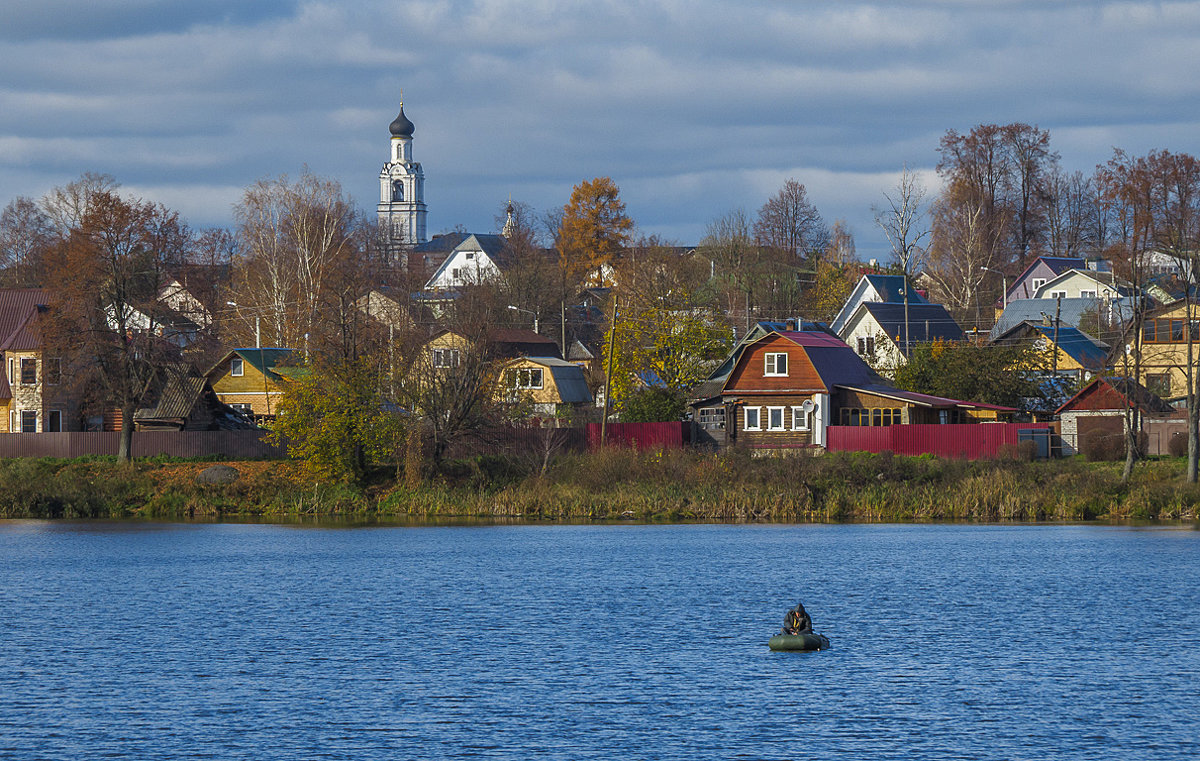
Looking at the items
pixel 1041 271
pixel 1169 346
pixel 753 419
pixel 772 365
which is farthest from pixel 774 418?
pixel 1041 271

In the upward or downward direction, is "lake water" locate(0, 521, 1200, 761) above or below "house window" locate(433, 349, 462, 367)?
below

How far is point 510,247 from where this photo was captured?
170125 millimetres

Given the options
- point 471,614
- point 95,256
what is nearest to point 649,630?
point 471,614

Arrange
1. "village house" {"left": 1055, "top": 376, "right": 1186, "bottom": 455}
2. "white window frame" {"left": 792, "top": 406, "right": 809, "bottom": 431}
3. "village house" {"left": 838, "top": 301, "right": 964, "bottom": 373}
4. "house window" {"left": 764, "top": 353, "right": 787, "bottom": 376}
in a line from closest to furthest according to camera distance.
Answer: "village house" {"left": 1055, "top": 376, "right": 1186, "bottom": 455}
"white window frame" {"left": 792, "top": 406, "right": 809, "bottom": 431}
"house window" {"left": 764, "top": 353, "right": 787, "bottom": 376}
"village house" {"left": 838, "top": 301, "right": 964, "bottom": 373}

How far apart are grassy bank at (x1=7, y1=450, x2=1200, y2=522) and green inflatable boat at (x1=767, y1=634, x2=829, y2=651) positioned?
107ft

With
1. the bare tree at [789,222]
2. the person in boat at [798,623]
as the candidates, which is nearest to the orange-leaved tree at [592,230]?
the bare tree at [789,222]

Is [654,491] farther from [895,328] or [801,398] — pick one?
[895,328]

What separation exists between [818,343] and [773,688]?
62069mm

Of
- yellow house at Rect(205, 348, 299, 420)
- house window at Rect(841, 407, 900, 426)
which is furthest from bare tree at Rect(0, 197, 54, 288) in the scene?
house window at Rect(841, 407, 900, 426)

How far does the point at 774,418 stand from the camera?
297 ft

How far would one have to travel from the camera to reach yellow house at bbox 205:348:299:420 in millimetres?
100688

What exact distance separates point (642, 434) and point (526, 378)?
8.51 m

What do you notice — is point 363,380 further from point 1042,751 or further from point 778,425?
point 1042,751

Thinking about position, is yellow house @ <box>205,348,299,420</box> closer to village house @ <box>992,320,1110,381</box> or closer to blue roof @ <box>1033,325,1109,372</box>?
village house @ <box>992,320,1110,381</box>
